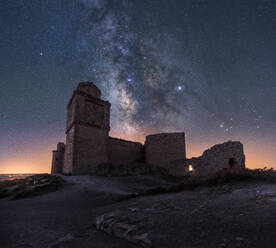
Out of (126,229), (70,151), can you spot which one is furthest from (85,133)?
(126,229)

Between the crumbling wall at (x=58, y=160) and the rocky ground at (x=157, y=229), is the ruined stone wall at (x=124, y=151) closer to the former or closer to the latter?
the crumbling wall at (x=58, y=160)

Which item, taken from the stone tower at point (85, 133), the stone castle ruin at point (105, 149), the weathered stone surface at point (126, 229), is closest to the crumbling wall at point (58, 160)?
the stone castle ruin at point (105, 149)

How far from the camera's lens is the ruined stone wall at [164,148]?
18.9m

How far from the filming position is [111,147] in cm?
1727

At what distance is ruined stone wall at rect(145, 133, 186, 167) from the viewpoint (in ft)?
62.0

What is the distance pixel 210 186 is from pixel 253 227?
3.81 metres

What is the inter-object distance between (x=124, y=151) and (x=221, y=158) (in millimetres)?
9876

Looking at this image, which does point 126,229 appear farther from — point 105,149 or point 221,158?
point 221,158

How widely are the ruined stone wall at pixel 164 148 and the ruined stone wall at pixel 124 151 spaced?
101 cm

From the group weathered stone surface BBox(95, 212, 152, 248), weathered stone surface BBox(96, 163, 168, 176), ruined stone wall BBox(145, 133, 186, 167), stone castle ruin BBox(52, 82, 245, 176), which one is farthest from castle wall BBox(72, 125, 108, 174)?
weathered stone surface BBox(95, 212, 152, 248)

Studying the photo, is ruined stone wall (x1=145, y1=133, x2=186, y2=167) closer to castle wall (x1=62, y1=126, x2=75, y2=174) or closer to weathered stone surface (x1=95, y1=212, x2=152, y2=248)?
castle wall (x1=62, y1=126, x2=75, y2=174)

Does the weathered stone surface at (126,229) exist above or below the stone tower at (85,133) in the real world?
below

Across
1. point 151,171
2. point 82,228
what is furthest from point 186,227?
point 151,171

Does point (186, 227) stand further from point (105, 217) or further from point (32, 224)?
point (32, 224)
